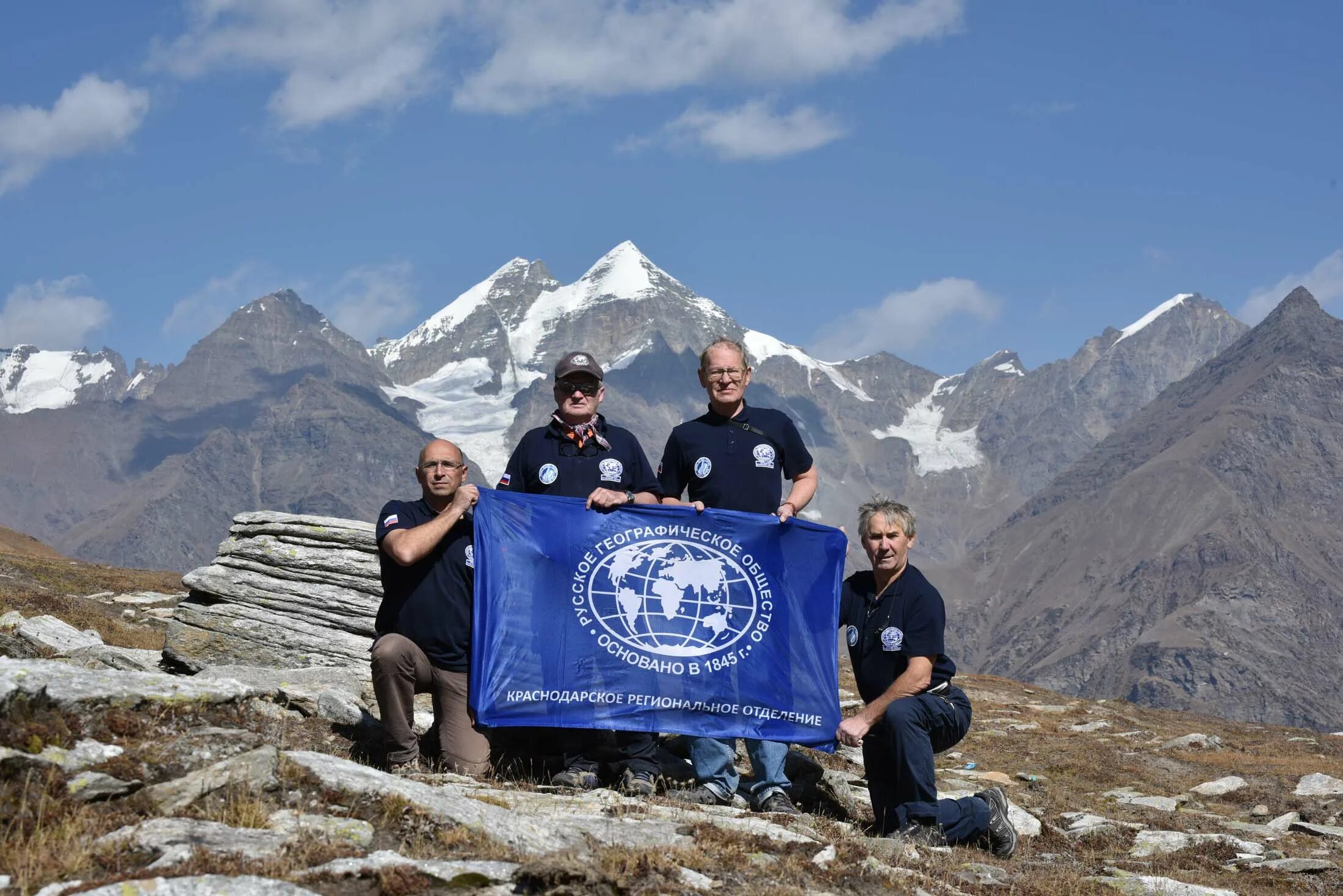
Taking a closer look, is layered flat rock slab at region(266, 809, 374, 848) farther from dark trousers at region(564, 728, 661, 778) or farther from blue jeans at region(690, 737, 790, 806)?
blue jeans at region(690, 737, 790, 806)

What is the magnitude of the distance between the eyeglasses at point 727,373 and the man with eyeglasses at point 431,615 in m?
2.79

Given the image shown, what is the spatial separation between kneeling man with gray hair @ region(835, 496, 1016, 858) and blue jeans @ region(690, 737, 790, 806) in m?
0.83

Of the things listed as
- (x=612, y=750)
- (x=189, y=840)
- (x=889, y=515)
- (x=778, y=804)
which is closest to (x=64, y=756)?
(x=189, y=840)

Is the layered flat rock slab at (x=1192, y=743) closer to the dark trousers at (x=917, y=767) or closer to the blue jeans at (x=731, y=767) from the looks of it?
the dark trousers at (x=917, y=767)

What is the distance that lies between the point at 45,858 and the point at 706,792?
6.37m

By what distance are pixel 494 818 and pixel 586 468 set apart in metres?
4.71

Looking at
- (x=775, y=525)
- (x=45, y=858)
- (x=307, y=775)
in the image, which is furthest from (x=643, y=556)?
(x=45, y=858)

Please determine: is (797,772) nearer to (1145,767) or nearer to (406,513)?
(406,513)

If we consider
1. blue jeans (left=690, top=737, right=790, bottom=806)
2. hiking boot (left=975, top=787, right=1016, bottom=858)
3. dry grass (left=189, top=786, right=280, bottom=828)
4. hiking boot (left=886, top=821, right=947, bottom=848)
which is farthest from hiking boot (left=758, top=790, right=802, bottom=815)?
dry grass (left=189, top=786, right=280, bottom=828)

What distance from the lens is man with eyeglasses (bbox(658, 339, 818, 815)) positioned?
1266 centimetres

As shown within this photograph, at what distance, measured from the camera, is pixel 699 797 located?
1191 cm

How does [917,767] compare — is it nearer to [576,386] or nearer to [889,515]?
[889,515]

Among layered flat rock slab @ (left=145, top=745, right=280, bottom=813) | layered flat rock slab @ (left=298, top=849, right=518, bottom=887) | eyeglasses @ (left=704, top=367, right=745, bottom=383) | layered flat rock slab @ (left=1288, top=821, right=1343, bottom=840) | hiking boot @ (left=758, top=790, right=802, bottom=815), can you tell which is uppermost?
eyeglasses @ (left=704, top=367, right=745, bottom=383)

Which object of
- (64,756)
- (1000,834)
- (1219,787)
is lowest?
(1219,787)
